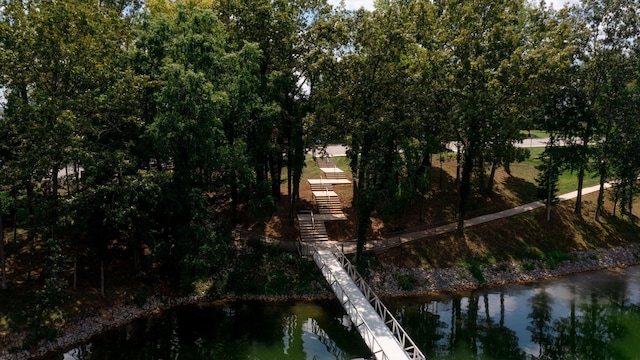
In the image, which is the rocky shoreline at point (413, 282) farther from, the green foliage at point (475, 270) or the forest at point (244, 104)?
the forest at point (244, 104)

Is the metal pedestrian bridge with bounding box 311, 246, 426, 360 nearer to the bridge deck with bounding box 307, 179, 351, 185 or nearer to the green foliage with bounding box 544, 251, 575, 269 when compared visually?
the bridge deck with bounding box 307, 179, 351, 185

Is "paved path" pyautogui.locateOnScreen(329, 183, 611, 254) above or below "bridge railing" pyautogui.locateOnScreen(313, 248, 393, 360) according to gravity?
above

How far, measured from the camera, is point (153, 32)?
1057 inches

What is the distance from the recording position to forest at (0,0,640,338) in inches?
960

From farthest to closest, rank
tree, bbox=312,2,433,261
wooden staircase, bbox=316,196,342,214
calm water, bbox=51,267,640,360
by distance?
wooden staircase, bbox=316,196,342,214, tree, bbox=312,2,433,261, calm water, bbox=51,267,640,360

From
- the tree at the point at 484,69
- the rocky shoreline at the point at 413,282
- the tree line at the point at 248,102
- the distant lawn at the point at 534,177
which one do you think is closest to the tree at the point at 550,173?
the tree line at the point at 248,102

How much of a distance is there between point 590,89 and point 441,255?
18.2 metres

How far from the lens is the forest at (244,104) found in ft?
80.0

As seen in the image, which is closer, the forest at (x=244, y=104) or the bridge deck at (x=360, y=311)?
the bridge deck at (x=360, y=311)

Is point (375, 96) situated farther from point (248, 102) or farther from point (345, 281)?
point (345, 281)

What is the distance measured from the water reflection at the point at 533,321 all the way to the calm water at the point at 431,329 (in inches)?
2.3

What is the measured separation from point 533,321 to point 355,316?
39.3 ft

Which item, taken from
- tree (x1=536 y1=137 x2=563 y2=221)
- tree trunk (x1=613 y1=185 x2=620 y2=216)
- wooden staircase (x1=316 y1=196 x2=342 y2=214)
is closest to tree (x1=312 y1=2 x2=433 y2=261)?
wooden staircase (x1=316 y1=196 x2=342 y2=214)

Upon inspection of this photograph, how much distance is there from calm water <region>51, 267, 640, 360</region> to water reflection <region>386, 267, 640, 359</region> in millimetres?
58
